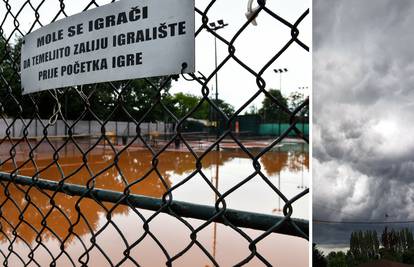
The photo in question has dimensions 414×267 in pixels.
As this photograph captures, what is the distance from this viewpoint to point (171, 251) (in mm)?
3330

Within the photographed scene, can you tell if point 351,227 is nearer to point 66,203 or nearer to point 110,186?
point 66,203

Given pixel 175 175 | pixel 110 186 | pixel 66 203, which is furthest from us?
pixel 175 175

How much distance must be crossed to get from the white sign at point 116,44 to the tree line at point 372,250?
489mm

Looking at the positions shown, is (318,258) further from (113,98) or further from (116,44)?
(113,98)

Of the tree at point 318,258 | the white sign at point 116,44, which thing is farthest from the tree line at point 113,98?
the tree at point 318,258

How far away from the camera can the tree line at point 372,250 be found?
0.63 metres

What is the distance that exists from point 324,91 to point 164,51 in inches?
16.1

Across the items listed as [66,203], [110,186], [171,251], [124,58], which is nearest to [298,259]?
[171,251]

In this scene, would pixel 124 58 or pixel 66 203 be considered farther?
pixel 66 203

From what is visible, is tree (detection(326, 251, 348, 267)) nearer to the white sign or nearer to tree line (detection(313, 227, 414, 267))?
tree line (detection(313, 227, 414, 267))

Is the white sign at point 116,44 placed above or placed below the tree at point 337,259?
above

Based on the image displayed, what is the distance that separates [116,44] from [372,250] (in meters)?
0.79

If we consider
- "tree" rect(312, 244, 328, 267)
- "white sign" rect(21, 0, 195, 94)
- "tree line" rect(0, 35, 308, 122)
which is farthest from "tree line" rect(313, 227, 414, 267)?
"white sign" rect(21, 0, 195, 94)

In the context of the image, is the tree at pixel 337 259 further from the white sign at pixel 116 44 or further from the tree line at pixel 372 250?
the white sign at pixel 116 44
